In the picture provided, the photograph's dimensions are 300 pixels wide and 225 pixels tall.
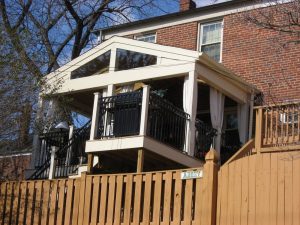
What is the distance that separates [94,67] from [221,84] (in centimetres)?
350

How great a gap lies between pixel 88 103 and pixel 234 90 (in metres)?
4.39

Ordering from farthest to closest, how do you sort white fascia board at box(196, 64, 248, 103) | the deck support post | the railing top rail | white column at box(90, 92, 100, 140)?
white fascia board at box(196, 64, 248, 103)
white column at box(90, 92, 100, 140)
the railing top rail
the deck support post

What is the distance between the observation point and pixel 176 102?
1886 cm

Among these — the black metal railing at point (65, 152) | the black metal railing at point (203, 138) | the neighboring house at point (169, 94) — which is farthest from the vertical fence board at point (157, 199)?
the black metal railing at point (65, 152)

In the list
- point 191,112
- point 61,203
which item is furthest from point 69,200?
point 191,112

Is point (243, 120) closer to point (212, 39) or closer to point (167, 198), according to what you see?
point (212, 39)

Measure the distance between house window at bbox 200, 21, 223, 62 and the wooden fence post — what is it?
8.71 m

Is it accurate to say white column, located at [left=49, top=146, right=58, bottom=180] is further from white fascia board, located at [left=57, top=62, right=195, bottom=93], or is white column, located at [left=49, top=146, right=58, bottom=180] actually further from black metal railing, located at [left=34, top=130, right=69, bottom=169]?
white fascia board, located at [left=57, top=62, right=195, bottom=93]

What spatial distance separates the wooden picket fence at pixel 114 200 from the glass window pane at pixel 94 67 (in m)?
4.42

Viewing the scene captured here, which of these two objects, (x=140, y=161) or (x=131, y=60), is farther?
A: (x=131, y=60)

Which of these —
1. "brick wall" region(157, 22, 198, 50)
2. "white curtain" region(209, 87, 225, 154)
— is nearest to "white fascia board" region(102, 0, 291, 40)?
"brick wall" region(157, 22, 198, 50)

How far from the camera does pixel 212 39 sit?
21031 mm

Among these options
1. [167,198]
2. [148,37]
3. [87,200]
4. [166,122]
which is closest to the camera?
[167,198]

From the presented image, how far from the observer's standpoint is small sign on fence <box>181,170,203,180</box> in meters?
12.4
